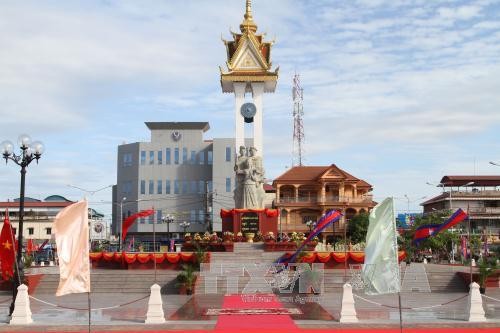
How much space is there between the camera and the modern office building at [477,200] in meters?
80.9

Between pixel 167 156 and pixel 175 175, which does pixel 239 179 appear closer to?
pixel 175 175

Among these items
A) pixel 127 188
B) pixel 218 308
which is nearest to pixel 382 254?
pixel 218 308

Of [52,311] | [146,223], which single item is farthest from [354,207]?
[52,311]

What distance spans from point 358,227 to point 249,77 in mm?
28800

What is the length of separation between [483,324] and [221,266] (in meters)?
Result: 15.4

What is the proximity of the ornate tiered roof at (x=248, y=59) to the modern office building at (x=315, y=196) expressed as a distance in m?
31.1

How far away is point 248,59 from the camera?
43688 millimetres

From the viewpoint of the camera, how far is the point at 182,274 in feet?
86.6

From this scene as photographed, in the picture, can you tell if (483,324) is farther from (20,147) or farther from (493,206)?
(493,206)

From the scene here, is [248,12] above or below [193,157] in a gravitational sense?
above

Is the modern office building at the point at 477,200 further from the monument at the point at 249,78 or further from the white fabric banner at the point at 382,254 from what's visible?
the white fabric banner at the point at 382,254

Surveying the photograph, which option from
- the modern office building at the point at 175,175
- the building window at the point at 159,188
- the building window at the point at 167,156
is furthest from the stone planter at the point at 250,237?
the building window at the point at 167,156

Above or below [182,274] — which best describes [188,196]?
above

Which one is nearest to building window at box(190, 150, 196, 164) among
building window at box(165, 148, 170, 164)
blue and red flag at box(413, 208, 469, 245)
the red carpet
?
building window at box(165, 148, 170, 164)
